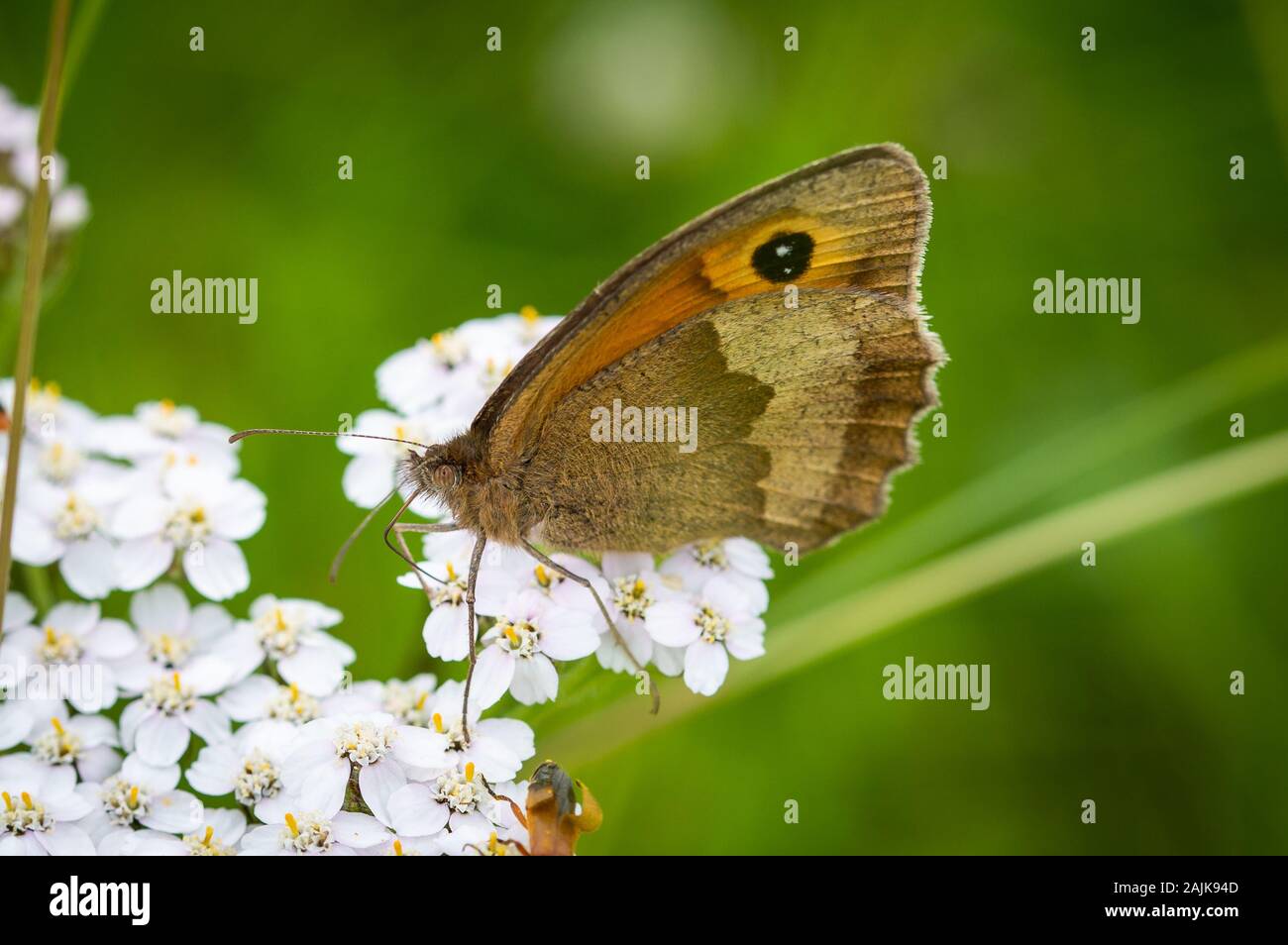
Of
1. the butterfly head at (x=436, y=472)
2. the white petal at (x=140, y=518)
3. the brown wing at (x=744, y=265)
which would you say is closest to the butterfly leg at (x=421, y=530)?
the butterfly head at (x=436, y=472)

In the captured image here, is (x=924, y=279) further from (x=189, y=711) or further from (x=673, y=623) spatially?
(x=189, y=711)

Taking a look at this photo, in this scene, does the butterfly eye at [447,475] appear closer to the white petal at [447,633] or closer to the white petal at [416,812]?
the white petal at [447,633]

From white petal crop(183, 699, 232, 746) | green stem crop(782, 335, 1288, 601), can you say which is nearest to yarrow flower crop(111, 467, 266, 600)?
white petal crop(183, 699, 232, 746)

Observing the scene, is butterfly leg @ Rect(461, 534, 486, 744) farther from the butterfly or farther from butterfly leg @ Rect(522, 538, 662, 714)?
butterfly leg @ Rect(522, 538, 662, 714)

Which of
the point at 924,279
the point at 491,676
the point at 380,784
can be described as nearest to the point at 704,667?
the point at 491,676

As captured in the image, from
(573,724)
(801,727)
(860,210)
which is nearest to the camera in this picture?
(860,210)
